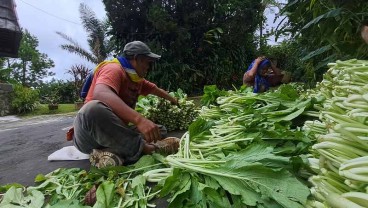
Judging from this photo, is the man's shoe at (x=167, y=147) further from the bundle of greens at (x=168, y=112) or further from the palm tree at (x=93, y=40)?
the palm tree at (x=93, y=40)

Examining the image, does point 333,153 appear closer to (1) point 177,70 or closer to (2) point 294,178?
(2) point 294,178

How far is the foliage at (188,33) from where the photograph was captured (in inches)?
473

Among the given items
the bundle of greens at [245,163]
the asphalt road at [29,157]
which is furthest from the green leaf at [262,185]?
the asphalt road at [29,157]

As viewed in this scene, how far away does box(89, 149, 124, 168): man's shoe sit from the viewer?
9.34 feet

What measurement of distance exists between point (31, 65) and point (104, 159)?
33.7m

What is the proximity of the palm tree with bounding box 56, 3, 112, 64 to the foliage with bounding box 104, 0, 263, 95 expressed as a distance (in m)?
3.85

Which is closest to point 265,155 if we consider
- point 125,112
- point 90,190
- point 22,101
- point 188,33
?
point 90,190

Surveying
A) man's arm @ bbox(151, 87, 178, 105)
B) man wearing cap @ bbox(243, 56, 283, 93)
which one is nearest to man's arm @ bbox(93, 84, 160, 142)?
man's arm @ bbox(151, 87, 178, 105)

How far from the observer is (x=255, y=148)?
6.15ft

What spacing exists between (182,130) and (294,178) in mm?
3535

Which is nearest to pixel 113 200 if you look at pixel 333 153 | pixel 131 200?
pixel 131 200

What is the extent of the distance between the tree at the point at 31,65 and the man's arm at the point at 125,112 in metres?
30.5

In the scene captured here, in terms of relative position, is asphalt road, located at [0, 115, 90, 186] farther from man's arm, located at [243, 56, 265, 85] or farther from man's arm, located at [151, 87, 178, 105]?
man's arm, located at [243, 56, 265, 85]

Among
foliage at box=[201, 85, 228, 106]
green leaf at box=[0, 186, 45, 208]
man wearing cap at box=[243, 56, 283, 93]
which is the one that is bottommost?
green leaf at box=[0, 186, 45, 208]
